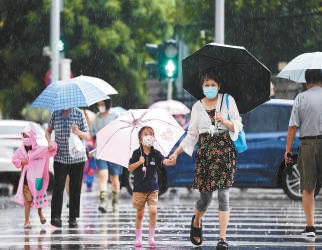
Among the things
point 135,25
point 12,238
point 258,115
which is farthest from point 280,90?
point 12,238

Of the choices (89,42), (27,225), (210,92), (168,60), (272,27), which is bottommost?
(27,225)

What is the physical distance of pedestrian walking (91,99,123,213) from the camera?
48.0 feet

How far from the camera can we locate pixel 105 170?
48.8 feet

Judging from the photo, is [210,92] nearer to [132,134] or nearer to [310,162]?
[132,134]

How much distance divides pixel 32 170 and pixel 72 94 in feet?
3.82

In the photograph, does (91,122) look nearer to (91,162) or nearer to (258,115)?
(258,115)

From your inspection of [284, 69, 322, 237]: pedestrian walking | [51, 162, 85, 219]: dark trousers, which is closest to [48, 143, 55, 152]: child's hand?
[51, 162, 85, 219]: dark trousers

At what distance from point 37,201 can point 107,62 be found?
22.5 meters

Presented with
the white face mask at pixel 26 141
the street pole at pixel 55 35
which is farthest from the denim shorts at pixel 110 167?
the street pole at pixel 55 35

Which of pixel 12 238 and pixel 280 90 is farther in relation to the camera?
pixel 280 90

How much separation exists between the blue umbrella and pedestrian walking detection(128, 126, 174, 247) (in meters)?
1.82

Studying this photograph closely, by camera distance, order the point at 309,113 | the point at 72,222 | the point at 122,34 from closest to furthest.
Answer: the point at 309,113 < the point at 72,222 < the point at 122,34

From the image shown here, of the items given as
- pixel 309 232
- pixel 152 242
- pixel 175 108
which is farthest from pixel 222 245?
pixel 175 108

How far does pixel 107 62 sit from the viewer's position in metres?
34.7
